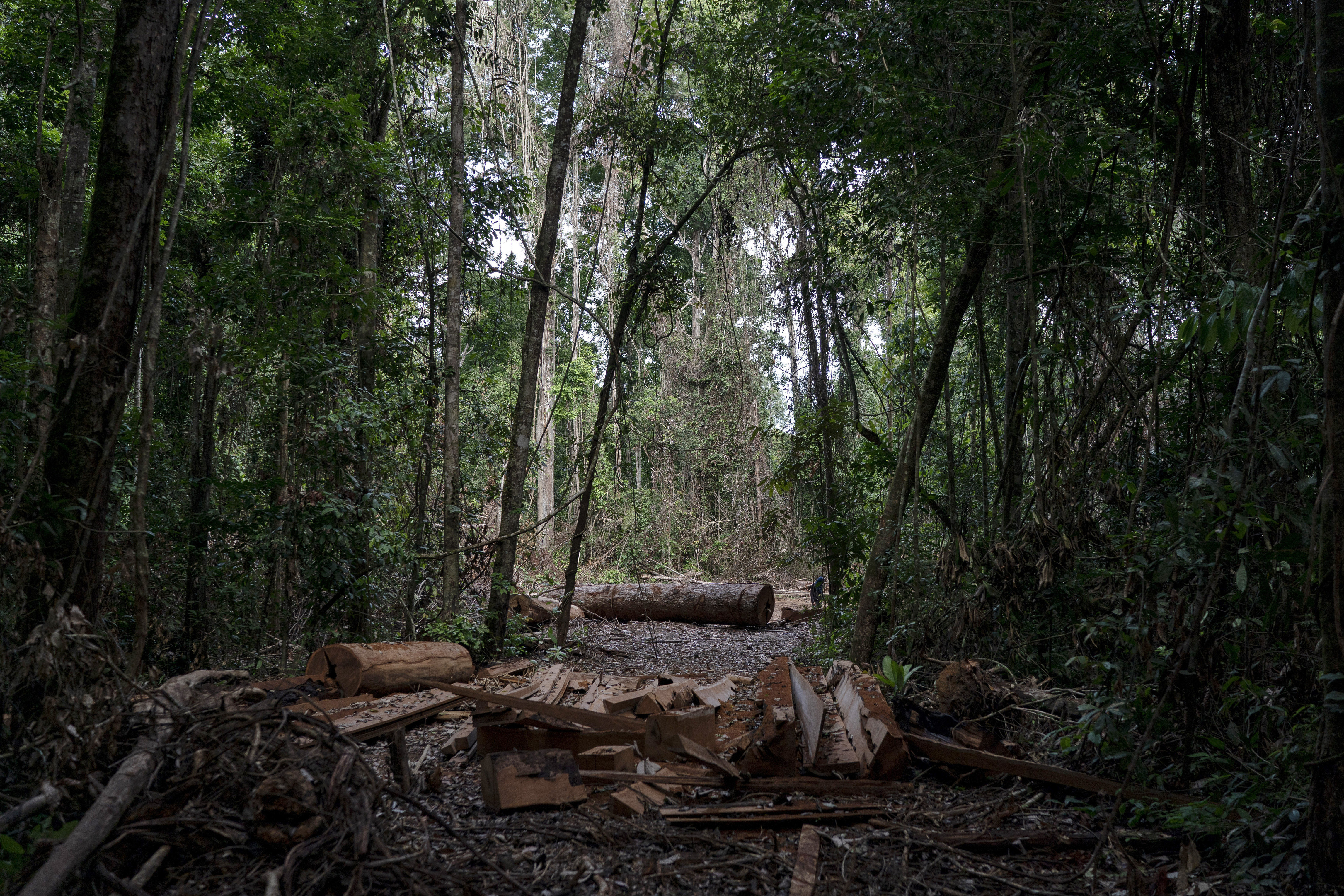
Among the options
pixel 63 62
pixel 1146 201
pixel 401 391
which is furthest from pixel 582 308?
pixel 63 62

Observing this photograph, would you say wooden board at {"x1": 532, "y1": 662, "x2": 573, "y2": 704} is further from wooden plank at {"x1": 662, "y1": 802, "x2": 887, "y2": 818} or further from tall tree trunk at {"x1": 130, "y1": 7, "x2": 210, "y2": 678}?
tall tree trunk at {"x1": 130, "y1": 7, "x2": 210, "y2": 678}

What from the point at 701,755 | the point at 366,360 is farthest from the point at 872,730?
the point at 366,360

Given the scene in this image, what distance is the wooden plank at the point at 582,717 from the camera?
415 cm

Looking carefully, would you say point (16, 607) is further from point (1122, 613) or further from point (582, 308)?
point (1122, 613)

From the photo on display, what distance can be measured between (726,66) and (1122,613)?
25.4 ft

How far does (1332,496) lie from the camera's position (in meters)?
2.27

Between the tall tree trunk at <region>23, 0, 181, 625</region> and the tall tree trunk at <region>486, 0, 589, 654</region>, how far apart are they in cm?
393

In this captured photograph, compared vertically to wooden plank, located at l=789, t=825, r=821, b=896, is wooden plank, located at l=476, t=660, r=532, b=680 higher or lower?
lower

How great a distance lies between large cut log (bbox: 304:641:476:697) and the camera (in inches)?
208

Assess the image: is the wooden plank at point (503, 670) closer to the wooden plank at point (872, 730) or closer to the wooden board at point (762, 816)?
the wooden plank at point (872, 730)

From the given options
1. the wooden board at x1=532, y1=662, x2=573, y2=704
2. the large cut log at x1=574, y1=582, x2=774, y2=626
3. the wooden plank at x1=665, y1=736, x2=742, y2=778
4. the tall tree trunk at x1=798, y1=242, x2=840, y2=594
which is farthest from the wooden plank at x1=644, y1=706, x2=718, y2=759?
the large cut log at x1=574, y1=582, x2=774, y2=626

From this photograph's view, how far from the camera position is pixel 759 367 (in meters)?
21.6

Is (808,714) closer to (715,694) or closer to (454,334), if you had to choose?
(715,694)

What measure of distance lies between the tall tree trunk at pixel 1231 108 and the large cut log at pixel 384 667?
231 inches
